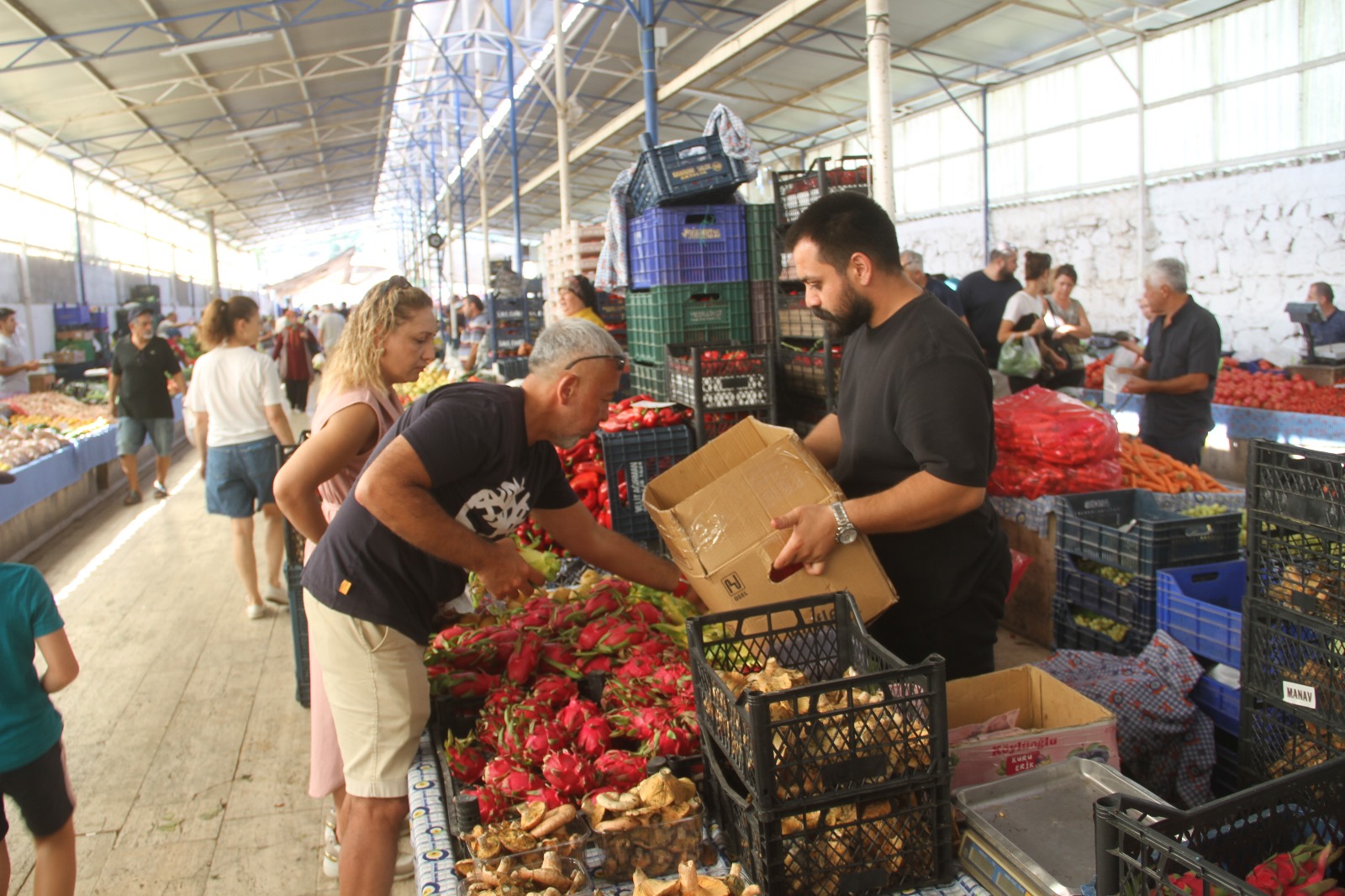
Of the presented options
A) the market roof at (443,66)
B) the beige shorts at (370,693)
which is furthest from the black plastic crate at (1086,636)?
the market roof at (443,66)

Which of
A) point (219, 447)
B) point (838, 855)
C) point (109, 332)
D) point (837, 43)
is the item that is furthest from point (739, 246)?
point (109, 332)

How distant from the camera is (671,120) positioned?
859 inches

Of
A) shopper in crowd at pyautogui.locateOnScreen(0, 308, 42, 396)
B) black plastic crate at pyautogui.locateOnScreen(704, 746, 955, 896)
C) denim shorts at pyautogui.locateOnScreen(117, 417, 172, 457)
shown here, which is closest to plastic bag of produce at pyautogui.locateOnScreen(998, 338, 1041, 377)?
black plastic crate at pyautogui.locateOnScreen(704, 746, 955, 896)

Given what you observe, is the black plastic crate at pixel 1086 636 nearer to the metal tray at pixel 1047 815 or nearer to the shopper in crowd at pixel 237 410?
the metal tray at pixel 1047 815

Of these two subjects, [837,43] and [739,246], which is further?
[837,43]

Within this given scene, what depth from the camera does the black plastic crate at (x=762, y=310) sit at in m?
5.53

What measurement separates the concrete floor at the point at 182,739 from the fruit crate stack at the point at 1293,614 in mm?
2053

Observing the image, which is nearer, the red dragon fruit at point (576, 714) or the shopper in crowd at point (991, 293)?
the red dragon fruit at point (576, 714)

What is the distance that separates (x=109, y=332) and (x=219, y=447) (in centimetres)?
1394

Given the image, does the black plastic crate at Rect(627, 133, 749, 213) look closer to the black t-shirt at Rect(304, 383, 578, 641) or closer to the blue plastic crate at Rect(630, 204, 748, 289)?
the blue plastic crate at Rect(630, 204, 748, 289)

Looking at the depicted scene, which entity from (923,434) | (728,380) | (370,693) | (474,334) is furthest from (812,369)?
(474,334)

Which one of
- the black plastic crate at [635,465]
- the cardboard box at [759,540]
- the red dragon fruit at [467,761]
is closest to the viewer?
the red dragon fruit at [467,761]

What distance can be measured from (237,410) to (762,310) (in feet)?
9.75

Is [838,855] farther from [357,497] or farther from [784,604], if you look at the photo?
[357,497]
